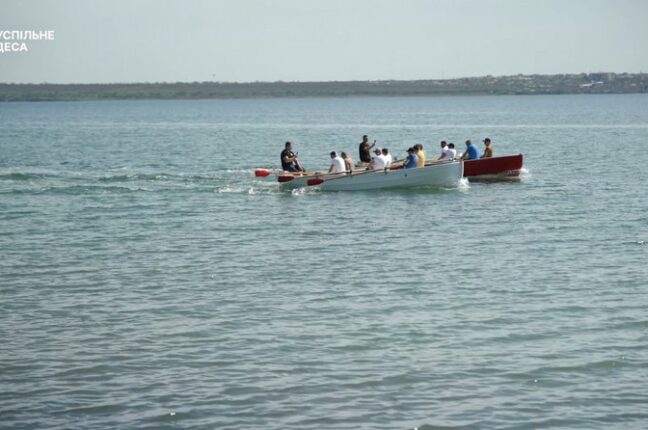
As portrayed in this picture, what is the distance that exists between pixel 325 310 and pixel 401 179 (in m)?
19.3

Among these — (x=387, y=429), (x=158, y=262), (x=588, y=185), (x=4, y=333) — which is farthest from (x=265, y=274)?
(x=588, y=185)

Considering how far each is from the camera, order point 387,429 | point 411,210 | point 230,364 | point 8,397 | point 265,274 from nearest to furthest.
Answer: point 387,429
point 8,397
point 230,364
point 265,274
point 411,210

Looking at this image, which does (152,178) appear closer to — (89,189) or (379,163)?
(89,189)

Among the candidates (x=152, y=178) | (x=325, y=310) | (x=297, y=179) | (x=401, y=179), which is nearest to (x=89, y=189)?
(x=152, y=178)

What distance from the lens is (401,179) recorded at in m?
37.7

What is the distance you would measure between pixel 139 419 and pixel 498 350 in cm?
551

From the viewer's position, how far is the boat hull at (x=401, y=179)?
37.5 meters

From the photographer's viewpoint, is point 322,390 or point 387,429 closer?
point 387,429

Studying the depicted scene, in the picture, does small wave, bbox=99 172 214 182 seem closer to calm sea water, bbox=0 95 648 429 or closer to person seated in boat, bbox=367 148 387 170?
calm sea water, bbox=0 95 648 429

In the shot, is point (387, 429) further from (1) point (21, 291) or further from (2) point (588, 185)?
(2) point (588, 185)

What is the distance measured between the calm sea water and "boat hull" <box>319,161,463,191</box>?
439mm

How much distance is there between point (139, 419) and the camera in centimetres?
1333

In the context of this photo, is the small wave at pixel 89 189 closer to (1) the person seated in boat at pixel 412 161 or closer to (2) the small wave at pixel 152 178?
(2) the small wave at pixel 152 178

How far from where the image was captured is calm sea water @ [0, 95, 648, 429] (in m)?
13.9
